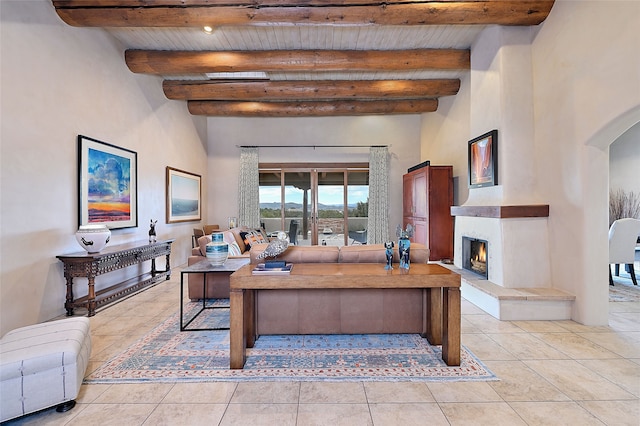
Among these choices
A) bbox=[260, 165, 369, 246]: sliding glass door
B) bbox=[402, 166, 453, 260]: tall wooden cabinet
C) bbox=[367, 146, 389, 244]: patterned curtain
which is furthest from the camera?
bbox=[260, 165, 369, 246]: sliding glass door

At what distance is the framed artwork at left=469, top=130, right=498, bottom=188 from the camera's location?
146 inches

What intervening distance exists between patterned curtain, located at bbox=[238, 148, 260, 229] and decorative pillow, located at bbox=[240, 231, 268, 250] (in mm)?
2015

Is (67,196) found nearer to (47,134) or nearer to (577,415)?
(47,134)

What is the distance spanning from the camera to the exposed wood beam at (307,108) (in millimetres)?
6473

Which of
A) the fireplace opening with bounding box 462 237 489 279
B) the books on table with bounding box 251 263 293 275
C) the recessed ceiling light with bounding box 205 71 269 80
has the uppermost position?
the recessed ceiling light with bounding box 205 71 269 80

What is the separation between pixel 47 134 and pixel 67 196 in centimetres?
68

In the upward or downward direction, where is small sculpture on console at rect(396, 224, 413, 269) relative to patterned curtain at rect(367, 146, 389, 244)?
downward

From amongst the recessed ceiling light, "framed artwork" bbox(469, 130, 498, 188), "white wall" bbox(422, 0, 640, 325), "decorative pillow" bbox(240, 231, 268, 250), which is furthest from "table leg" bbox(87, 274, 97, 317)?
"white wall" bbox(422, 0, 640, 325)

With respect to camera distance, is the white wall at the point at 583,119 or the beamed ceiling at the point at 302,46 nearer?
the white wall at the point at 583,119

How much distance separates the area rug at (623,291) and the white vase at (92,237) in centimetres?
617

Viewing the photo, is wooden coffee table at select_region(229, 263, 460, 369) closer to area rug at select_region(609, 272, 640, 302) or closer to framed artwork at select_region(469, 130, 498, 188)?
framed artwork at select_region(469, 130, 498, 188)

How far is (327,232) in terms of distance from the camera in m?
7.65

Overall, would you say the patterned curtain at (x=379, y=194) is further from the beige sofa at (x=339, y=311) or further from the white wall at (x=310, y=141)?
the beige sofa at (x=339, y=311)

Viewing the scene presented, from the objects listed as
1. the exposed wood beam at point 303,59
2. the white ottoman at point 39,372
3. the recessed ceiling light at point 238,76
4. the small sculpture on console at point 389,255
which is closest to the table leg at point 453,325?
the small sculpture on console at point 389,255
